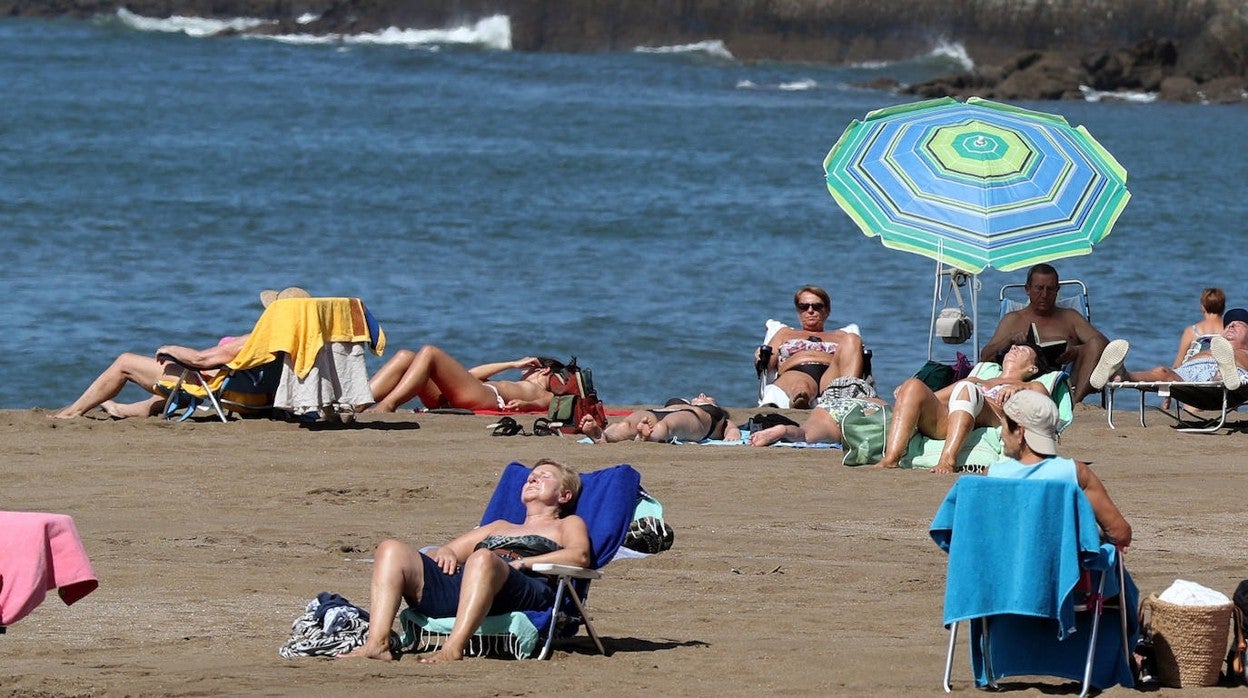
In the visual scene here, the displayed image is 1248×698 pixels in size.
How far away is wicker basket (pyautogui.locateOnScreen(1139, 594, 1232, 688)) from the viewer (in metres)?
4.96

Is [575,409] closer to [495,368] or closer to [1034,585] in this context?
[495,368]

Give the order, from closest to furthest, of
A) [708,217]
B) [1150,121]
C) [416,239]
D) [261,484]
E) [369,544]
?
[369,544]
[261,484]
[416,239]
[708,217]
[1150,121]

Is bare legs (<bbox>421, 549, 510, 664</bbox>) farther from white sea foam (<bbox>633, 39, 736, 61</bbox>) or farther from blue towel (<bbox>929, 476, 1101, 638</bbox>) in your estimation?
white sea foam (<bbox>633, 39, 736, 61</bbox>)

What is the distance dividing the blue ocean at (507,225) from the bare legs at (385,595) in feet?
25.5

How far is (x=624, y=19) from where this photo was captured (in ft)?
239

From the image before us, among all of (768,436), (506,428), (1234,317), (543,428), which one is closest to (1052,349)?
(768,436)

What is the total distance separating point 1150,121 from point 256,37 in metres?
43.6

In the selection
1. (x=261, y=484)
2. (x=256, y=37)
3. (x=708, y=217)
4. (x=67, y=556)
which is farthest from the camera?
(x=256, y=37)

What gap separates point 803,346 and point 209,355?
3.20 meters

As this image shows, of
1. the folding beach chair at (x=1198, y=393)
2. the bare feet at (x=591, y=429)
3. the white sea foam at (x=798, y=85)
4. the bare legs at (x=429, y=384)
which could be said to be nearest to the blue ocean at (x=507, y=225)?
the bare legs at (x=429, y=384)

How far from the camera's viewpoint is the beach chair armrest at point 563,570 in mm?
5320

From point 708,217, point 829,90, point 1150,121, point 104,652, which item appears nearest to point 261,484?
point 104,652

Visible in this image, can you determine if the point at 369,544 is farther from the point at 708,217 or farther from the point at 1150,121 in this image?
the point at 1150,121

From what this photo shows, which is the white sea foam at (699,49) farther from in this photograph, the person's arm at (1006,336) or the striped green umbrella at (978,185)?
the striped green umbrella at (978,185)
